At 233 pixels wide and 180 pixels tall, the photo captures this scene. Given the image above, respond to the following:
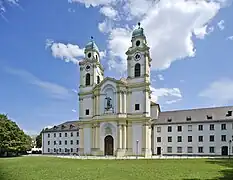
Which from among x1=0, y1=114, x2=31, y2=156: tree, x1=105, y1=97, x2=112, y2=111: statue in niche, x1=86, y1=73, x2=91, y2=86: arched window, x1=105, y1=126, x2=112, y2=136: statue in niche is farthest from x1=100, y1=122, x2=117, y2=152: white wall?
x1=0, y1=114, x2=31, y2=156: tree

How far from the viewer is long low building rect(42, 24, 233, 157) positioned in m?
53.7

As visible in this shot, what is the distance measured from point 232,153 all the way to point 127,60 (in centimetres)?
2836

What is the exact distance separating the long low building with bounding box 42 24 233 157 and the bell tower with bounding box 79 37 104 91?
0.25 meters

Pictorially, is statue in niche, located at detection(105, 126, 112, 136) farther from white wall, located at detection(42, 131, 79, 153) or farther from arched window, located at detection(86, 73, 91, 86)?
white wall, located at detection(42, 131, 79, 153)

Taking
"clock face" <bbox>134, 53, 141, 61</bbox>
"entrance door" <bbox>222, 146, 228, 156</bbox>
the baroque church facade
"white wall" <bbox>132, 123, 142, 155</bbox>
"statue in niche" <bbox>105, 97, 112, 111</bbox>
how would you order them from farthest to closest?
"clock face" <bbox>134, 53, 141, 61</bbox> < "statue in niche" <bbox>105, 97, 112, 111</bbox> < the baroque church facade < "white wall" <bbox>132, 123, 142, 155</bbox> < "entrance door" <bbox>222, 146, 228, 156</bbox>

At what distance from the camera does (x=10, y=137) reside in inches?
2041

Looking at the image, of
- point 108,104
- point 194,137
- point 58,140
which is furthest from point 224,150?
point 58,140

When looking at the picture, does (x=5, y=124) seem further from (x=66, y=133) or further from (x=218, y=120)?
(x=218, y=120)

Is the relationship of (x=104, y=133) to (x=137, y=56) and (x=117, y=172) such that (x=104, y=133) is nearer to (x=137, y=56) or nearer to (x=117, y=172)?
(x=137, y=56)

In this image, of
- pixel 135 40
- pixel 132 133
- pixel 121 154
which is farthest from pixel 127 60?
pixel 121 154

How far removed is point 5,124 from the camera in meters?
52.8

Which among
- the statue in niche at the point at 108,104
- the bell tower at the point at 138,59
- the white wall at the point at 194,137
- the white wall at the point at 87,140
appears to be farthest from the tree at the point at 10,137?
the white wall at the point at 194,137

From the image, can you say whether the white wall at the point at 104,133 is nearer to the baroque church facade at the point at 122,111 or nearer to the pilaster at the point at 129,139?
the baroque church facade at the point at 122,111

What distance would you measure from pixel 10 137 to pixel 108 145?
1968cm
